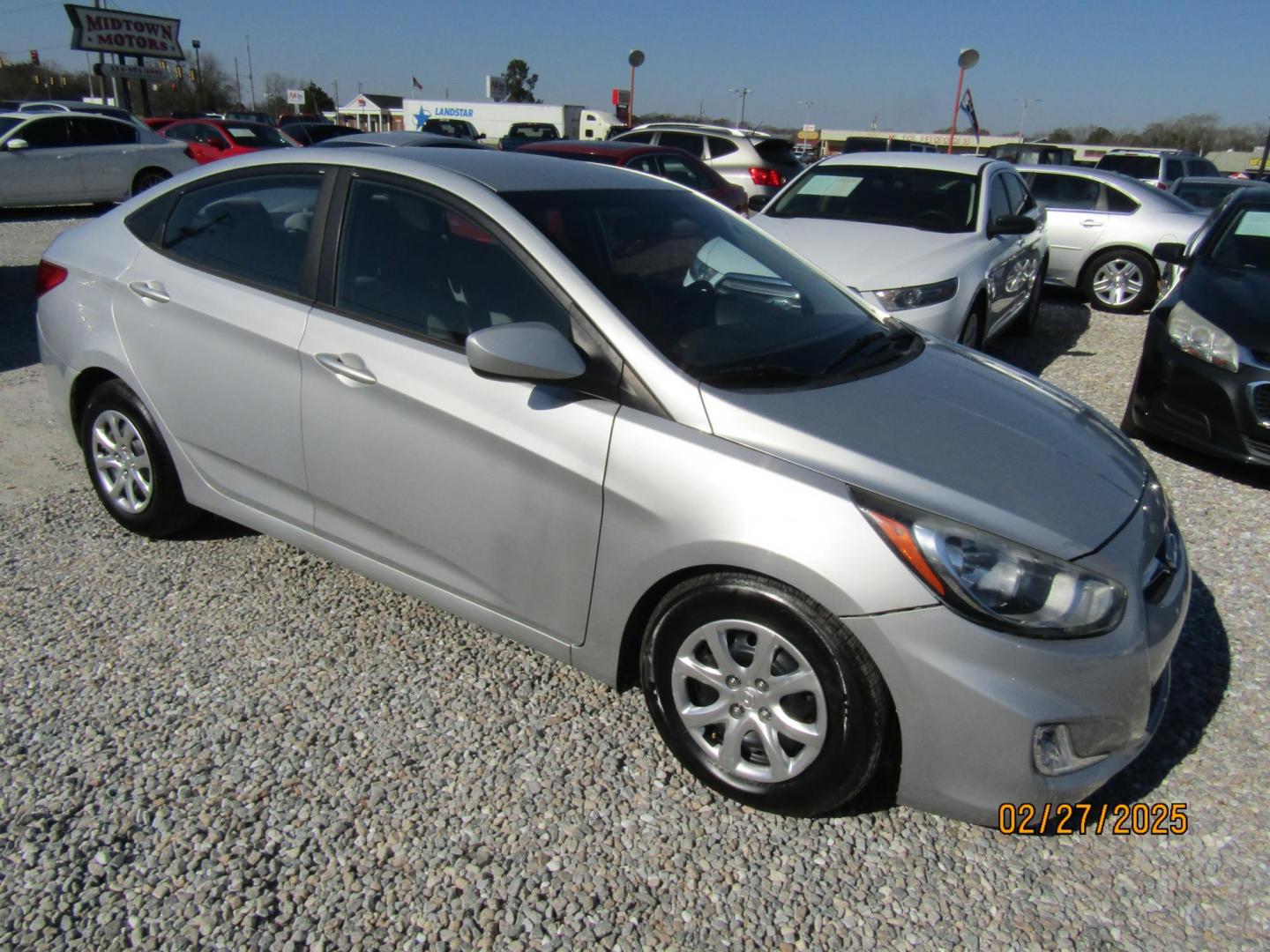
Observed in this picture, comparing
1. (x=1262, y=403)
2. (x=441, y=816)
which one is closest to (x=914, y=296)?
(x=1262, y=403)

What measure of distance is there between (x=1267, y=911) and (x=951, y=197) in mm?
5831

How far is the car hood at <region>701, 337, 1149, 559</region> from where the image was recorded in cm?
229

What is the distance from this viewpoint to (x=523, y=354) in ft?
8.05

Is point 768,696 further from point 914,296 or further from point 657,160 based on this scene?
point 657,160

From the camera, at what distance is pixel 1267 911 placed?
2256 mm

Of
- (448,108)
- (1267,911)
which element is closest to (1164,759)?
(1267,911)

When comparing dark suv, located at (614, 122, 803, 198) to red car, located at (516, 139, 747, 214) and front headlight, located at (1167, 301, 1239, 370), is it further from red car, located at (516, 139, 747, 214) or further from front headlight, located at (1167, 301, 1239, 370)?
front headlight, located at (1167, 301, 1239, 370)

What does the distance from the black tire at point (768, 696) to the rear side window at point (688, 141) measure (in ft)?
A: 46.6

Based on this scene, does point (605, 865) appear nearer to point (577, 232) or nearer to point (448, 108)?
point (577, 232)

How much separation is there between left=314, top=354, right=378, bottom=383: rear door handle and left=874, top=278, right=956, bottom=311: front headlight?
371cm

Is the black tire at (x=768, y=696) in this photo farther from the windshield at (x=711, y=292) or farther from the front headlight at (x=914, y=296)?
the front headlight at (x=914, y=296)

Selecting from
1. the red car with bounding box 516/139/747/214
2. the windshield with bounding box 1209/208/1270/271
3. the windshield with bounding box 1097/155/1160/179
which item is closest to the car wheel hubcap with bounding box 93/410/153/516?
the windshield with bounding box 1209/208/1270/271

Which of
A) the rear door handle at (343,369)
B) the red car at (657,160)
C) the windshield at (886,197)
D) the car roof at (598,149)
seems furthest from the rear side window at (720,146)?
the rear door handle at (343,369)

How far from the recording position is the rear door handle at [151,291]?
3.42 m
